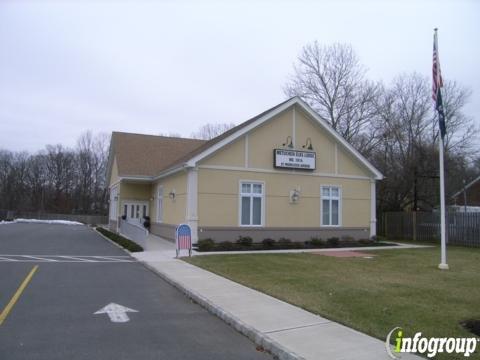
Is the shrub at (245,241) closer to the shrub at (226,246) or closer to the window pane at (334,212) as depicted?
the shrub at (226,246)

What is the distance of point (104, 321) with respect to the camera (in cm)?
741

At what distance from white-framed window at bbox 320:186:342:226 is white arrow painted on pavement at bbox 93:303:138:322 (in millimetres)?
16175

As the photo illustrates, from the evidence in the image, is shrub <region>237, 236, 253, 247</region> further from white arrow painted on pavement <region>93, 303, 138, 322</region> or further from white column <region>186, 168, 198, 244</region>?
white arrow painted on pavement <region>93, 303, 138, 322</region>

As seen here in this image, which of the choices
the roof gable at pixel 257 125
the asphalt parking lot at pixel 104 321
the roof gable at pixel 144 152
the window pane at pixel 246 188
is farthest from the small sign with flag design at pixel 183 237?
the roof gable at pixel 144 152

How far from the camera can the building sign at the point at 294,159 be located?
21.8 metres

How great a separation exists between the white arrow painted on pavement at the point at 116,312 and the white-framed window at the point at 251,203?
42.1ft

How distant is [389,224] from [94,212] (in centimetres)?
5525

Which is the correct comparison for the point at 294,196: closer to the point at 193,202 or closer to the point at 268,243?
the point at 268,243

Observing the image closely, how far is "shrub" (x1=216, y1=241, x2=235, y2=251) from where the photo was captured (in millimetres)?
19062

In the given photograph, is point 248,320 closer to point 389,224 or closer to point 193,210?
point 193,210

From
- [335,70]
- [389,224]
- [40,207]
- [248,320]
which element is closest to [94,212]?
[40,207]

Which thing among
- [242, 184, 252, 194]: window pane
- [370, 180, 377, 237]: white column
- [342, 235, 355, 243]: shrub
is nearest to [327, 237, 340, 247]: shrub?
[342, 235, 355, 243]: shrub

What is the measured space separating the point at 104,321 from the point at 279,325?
2.97m

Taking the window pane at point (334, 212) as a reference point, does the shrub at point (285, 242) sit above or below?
below
